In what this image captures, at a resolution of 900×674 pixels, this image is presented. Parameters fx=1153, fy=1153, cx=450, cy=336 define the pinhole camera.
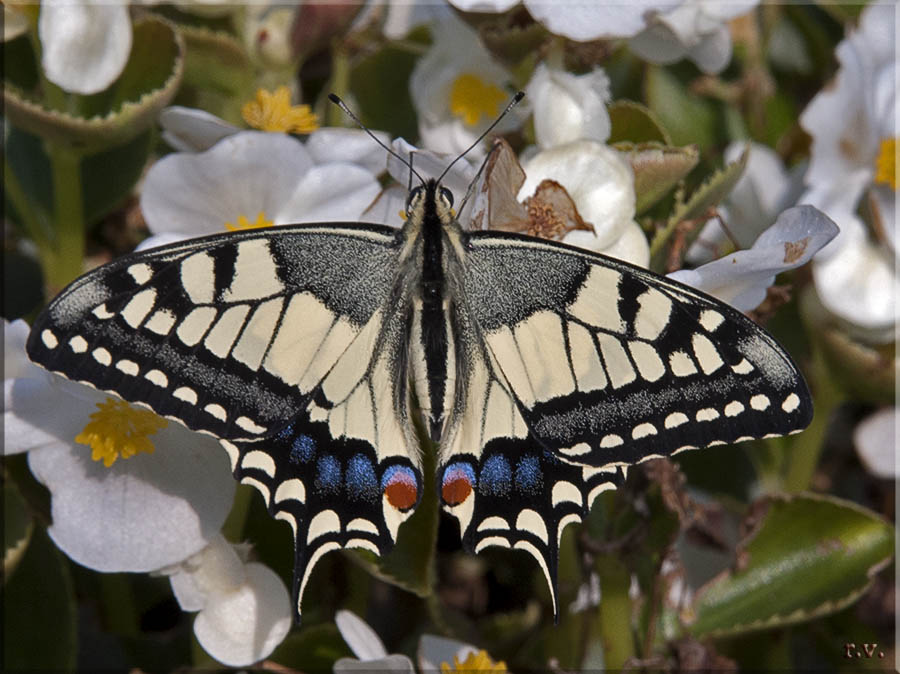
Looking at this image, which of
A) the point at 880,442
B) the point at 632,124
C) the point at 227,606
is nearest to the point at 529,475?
the point at 227,606

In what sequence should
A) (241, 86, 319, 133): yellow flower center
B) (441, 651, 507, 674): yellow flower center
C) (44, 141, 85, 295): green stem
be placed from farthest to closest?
(44, 141, 85, 295): green stem
(241, 86, 319, 133): yellow flower center
(441, 651, 507, 674): yellow flower center

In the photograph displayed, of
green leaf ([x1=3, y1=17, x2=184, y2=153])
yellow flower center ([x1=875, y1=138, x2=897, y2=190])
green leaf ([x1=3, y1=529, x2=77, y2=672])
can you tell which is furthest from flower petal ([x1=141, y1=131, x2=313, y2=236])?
yellow flower center ([x1=875, y1=138, x2=897, y2=190])

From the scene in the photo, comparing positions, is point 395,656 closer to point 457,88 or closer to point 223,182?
point 223,182

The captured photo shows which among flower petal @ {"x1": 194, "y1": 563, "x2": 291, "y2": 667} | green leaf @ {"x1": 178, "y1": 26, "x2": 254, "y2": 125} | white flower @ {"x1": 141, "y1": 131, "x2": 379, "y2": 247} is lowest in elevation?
flower petal @ {"x1": 194, "y1": 563, "x2": 291, "y2": 667}

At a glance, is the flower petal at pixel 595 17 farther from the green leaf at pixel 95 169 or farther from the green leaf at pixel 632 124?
the green leaf at pixel 95 169

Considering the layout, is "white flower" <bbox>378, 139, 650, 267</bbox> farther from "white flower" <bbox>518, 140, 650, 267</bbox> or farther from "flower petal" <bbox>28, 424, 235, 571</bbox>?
"flower petal" <bbox>28, 424, 235, 571</bbox>

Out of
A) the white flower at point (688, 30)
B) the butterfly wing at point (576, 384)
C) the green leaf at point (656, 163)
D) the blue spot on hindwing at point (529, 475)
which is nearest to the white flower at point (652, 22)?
the white flower at point (688, 30)
